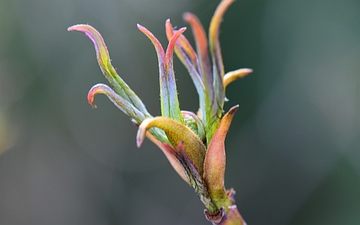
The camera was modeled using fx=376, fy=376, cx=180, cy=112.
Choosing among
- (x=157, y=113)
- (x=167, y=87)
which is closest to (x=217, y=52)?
(x=167, y=87)

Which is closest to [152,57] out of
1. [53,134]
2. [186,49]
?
[53,134]

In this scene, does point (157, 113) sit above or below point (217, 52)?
below

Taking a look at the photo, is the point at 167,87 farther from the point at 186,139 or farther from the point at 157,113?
the point at 157,113

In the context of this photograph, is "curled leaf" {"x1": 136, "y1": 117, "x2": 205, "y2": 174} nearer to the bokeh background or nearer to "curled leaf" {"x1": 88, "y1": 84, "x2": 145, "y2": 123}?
"curled leaf" {"x1": 88, "y1": 84, "x2": 145, "y2": 123}

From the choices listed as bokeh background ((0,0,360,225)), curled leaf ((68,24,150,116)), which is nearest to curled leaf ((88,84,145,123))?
curled leaf ((68,24,150,116))

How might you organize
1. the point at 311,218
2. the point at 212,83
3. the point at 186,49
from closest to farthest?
the point at 212,83, the point at 186,49, the point at 311,218

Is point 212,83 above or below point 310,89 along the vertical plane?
above

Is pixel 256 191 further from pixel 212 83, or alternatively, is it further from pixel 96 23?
pixel 212 83
